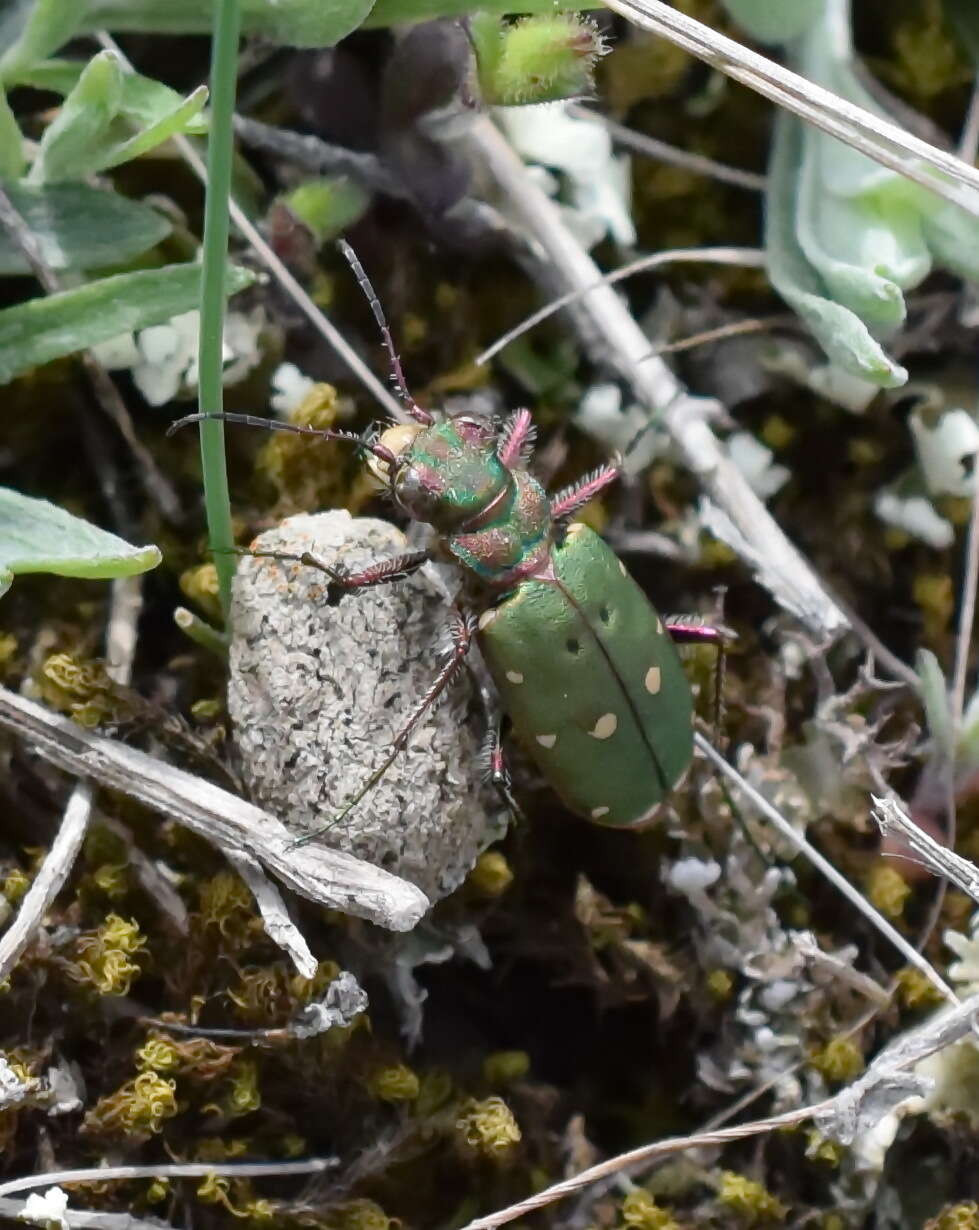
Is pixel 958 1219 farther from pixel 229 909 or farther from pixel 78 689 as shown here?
pixel 78 689

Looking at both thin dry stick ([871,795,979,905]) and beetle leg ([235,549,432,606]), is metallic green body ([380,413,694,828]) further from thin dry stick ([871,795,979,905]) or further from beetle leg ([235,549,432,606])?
thin dry stick ([871,795,979,905])

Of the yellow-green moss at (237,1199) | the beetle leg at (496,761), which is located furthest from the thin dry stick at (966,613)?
the yellow-green moss at (237,1199)

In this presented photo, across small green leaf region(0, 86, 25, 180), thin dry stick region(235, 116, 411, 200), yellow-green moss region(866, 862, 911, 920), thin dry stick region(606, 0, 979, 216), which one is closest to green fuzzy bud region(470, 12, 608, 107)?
thin dry stick region(606, 0, 979, 216)

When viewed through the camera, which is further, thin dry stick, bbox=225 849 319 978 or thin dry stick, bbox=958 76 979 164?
thin dry stick, bbox=958 76 979 164

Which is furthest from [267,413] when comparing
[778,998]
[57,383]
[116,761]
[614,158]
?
[778,998]

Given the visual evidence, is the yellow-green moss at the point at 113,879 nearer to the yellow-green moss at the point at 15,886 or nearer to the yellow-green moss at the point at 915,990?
the yellow-green moss at the point at 15,886

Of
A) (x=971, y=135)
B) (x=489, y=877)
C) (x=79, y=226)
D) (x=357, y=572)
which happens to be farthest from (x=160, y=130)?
(x=971, y=135)
